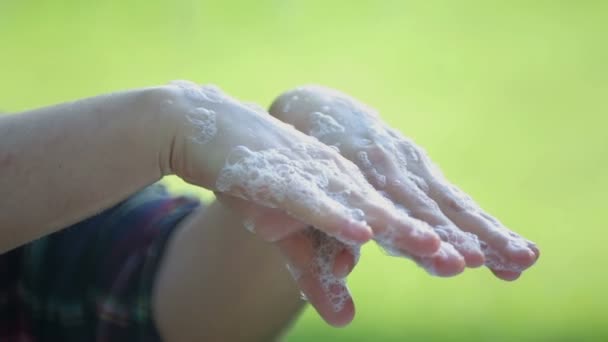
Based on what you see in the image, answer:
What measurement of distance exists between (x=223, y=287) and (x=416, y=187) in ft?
0.80

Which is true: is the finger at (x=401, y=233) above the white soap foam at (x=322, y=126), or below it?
below

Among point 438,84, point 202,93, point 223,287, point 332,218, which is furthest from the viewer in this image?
point 438,84

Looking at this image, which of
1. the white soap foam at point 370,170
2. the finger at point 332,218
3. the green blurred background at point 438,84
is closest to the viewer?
the finger at point 332,218

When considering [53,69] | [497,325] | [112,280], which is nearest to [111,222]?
[112,280]

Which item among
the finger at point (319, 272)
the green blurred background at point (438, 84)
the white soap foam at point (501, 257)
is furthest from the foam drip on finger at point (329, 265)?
the green blurred background at point (438, 84)

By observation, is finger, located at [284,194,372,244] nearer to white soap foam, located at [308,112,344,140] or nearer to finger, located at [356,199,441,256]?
finger, located at [356,199,441,256]

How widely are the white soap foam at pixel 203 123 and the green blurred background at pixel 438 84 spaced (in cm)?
70

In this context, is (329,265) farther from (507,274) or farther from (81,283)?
(81,283)

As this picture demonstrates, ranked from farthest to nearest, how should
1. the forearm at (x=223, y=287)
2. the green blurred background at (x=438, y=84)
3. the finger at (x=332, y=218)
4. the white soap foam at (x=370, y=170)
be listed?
the green blurred background at (x=438, y=84), the forearm at (x=223, y=287), the white soap foam at (x=370, y=170), the finger at (x=332, y=218)

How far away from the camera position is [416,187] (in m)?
0.59

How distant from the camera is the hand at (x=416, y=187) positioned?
0.54 m

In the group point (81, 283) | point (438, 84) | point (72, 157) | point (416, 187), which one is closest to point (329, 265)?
point (416, 187)

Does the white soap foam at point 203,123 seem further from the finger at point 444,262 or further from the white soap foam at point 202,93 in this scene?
the finger at point 444,262

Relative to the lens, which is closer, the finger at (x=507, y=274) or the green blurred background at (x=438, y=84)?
the finger at (x=507, y=274)
